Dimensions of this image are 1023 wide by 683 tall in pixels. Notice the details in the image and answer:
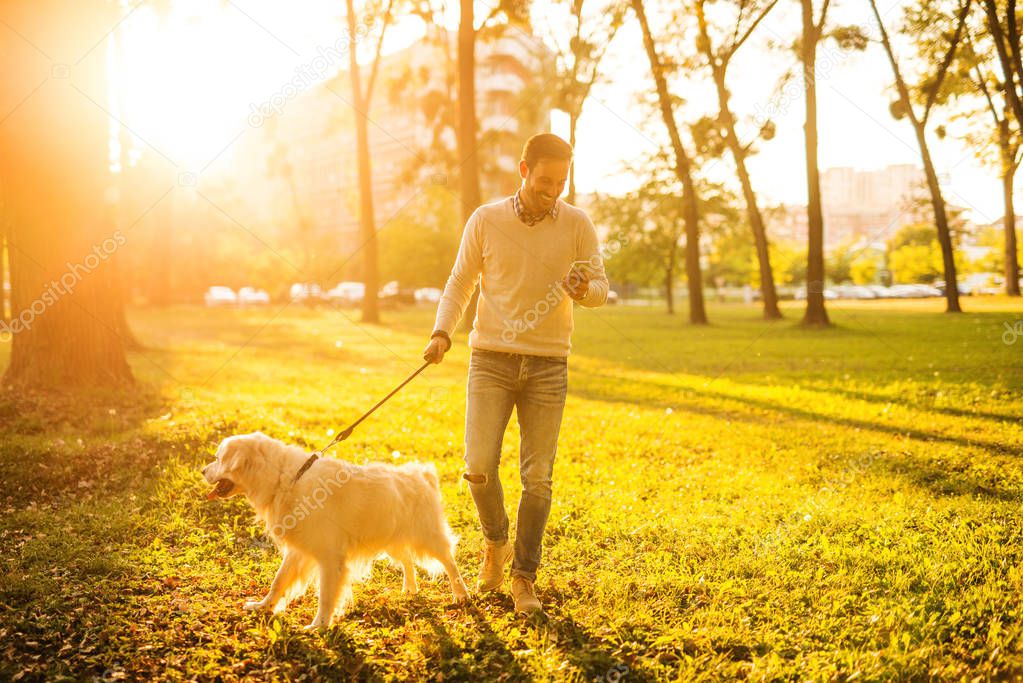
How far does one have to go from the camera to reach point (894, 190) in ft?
284

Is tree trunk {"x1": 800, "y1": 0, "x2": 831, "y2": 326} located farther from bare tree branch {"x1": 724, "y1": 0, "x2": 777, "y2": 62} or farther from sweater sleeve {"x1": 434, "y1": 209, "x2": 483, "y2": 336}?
sweater sleeve {"x1": 434, "y1": 209, "x2": 483, "y2": 336}

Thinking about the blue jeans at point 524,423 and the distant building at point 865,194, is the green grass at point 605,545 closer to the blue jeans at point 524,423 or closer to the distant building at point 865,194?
the blue jeans at point 524,423

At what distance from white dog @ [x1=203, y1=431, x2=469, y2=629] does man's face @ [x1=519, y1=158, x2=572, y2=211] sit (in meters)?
1.91

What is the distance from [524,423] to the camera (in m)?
Result: 4.98

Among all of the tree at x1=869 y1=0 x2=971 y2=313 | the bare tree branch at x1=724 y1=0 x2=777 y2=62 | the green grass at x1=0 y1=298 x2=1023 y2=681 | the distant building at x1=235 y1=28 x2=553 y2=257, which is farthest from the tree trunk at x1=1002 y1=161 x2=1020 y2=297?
the green grass at x1=0 y1=298 x2=1023 y2=681

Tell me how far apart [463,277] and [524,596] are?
2045 millimetres

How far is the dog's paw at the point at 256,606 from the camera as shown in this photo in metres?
4.97

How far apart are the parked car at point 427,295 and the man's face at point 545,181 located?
68.6 m

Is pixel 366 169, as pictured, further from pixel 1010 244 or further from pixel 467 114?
pixel 1010 244

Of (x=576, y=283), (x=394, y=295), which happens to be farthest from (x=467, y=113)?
(x=394, y=295)

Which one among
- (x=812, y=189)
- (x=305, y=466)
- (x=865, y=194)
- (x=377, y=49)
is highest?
(x=865, y=194)

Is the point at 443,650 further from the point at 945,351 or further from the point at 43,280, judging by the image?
the point at 945,351

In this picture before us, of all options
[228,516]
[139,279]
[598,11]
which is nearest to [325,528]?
[228,516]

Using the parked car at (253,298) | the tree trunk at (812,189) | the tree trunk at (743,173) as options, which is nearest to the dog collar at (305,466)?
the tree trunk at (812,189)
